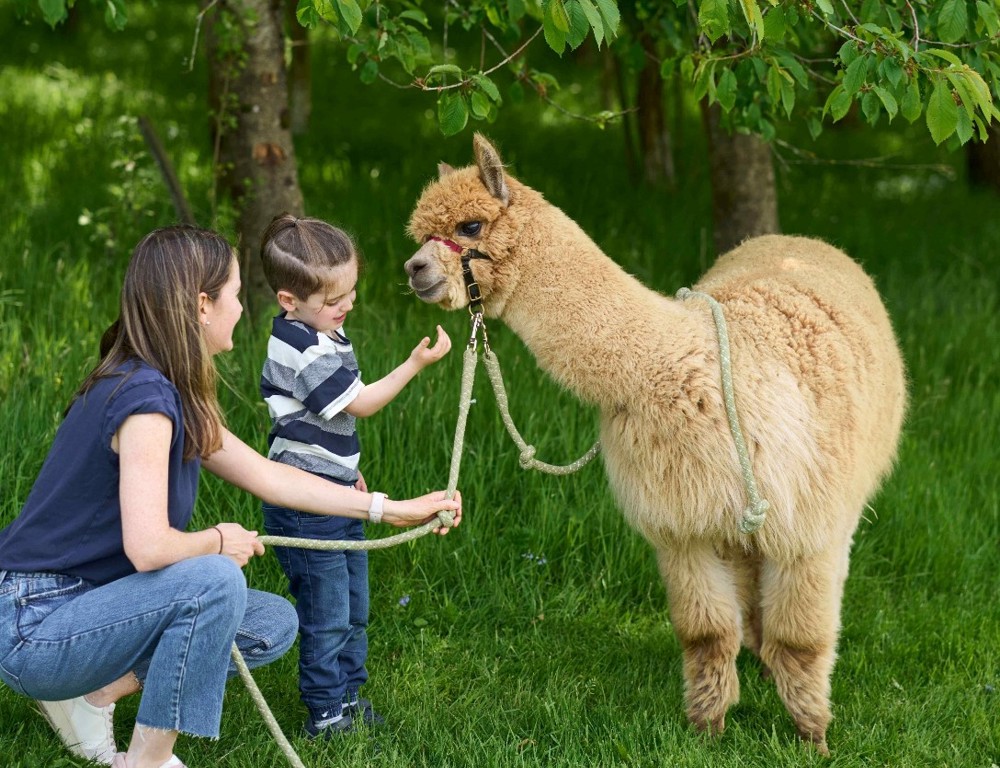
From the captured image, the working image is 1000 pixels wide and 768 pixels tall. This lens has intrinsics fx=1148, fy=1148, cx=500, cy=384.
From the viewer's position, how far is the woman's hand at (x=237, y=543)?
2555mm

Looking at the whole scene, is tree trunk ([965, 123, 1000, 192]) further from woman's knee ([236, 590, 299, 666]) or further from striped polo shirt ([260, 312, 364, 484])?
woman's knee ([236, 590, 299, 666])

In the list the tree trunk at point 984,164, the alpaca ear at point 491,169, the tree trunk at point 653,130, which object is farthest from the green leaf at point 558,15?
the tree trunk at point 984,164

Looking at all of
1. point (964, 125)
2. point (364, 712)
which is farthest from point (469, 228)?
point (364, 712)

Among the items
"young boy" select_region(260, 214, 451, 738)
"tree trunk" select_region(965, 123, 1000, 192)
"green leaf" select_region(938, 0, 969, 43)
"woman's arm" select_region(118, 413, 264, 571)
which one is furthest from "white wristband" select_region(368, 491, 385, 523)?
"tree trunk" select_region(965, 123, 1000, 192)

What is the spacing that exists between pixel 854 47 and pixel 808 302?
701mm

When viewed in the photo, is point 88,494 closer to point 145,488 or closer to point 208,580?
point 145,488

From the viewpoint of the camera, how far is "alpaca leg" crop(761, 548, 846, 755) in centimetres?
313

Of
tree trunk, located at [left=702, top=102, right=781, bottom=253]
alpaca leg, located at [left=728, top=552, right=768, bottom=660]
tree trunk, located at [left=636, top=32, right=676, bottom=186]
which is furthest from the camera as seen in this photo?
tree trunk, located at [left=636, top=32, right=676, bottom=186]

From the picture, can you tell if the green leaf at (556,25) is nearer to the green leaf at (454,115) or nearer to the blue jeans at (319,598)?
the green leaf at (454,115)

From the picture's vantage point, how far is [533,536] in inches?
161

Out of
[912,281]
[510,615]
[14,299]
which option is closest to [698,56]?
[510,615]

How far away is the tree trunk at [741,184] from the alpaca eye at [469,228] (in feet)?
10.2

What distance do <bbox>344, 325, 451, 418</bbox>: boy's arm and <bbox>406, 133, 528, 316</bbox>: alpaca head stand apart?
8.2 inches

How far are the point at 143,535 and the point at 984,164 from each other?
8719 mm
